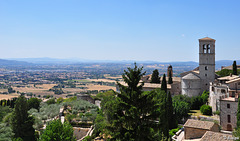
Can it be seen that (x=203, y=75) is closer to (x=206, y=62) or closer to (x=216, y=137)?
(x=206, y=62)

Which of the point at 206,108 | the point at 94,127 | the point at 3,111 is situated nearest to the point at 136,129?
the point at 94,127

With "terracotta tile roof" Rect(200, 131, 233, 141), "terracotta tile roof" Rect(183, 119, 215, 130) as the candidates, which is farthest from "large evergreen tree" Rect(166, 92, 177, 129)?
"terracotta tile roof" Rect(200, 131, 233, 141)

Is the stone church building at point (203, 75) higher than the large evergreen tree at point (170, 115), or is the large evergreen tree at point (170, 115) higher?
the stone church building at point (203, 75)

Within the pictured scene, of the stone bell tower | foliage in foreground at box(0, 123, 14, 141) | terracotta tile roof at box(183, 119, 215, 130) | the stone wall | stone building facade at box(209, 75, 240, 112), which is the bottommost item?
foliage in foreground at box(0, 123, 14, 141)

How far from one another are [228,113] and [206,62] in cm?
1455

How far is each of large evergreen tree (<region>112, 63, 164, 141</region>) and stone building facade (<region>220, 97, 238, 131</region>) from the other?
17489 mm

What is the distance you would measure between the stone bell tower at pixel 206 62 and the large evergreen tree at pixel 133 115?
29.5 meters

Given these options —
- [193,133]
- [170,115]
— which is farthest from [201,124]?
[170,115]

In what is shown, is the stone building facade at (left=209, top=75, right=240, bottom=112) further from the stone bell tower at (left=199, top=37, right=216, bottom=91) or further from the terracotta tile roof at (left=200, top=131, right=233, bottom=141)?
the terracotta tile roof at (left=200, top=131, right=233, bottom=141)

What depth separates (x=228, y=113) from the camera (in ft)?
92.0

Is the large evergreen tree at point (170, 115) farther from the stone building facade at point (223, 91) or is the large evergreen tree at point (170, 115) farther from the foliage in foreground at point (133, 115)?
the foliage in foreground at point (133, 115)

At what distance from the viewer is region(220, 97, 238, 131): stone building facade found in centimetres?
2769

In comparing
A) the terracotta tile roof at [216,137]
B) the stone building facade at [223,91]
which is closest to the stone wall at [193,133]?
the terracotta tile roof at [216,137]

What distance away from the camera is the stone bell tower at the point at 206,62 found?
40500mm
